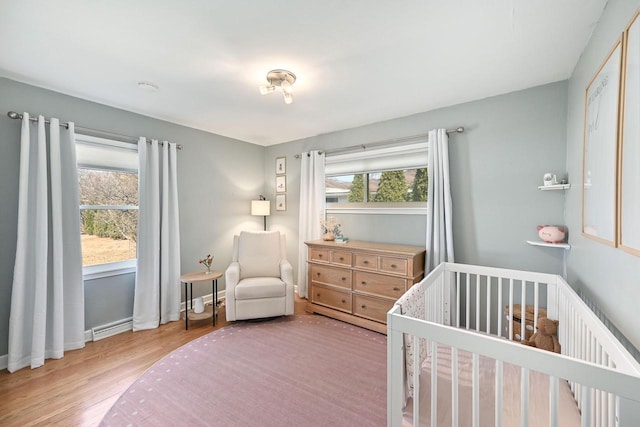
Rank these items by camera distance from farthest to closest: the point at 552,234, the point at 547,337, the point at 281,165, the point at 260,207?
1. the point at 281,165
2. the point at 260,207
3. the point at 552,234
4. the point at 547,337

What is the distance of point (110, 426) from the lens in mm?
1562

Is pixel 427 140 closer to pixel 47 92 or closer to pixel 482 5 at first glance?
pixel 482 5

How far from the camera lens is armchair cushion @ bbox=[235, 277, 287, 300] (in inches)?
112

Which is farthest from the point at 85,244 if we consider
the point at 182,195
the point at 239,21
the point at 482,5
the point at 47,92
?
the point at 482,5

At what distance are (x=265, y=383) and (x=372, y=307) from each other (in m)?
1.31

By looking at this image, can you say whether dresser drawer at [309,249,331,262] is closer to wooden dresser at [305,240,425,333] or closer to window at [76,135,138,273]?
wooden dresser at [305,240,425,333]

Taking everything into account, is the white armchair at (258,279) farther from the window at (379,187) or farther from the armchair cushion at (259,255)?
the window at (379,187)

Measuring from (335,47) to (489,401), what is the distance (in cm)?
220

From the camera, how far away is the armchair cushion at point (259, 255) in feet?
10.6

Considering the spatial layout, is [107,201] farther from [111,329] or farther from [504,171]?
[504,171]

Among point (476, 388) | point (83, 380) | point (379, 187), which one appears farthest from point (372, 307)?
point (83, 380)

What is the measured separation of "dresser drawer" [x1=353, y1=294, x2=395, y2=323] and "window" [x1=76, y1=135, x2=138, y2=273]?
101 inches

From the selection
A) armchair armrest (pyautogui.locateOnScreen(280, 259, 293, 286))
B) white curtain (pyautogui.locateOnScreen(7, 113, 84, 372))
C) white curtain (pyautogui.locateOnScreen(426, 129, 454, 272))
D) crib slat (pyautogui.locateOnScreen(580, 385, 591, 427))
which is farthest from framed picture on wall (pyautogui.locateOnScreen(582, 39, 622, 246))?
white curtain (pyautogui.locateOnScreen(7, 113, 84, 372))

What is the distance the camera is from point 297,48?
1.75m
